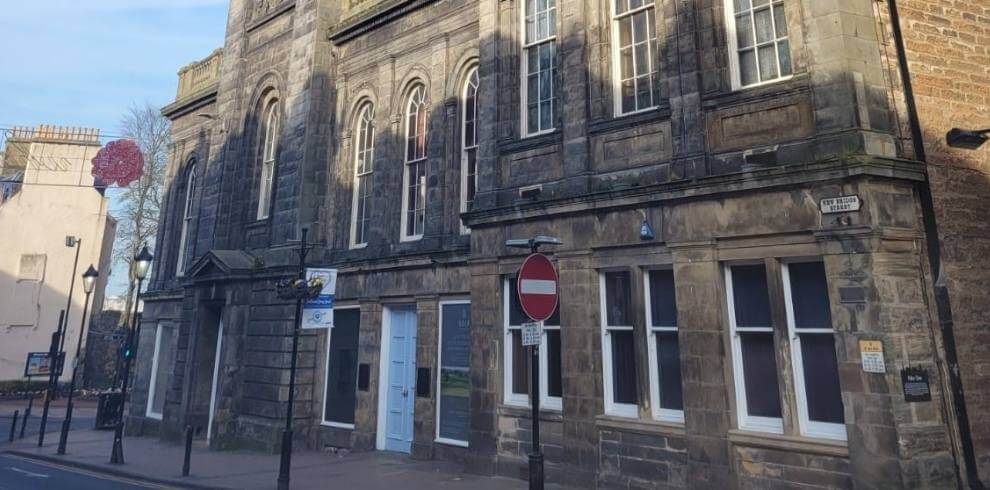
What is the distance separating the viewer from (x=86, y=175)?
35.8m

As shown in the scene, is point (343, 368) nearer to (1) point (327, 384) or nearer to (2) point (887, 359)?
(1) point (327, 384)

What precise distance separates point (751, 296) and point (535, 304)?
3.32 m

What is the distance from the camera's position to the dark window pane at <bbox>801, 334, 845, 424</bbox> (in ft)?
23.7

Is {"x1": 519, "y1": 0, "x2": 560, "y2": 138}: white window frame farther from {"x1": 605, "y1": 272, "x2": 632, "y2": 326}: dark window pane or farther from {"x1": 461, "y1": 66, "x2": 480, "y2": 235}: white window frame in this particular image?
{"x1": 605, "y1": 272, "x2": 632, "y2": 326}: dark window pane

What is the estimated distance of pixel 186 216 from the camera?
22078mm

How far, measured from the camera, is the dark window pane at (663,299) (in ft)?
29.0

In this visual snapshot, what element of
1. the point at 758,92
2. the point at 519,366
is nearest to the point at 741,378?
the point at 519,366

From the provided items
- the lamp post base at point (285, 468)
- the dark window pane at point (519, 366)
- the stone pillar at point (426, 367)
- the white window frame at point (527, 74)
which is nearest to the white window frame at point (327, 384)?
the stone pillar at point (426, 367)

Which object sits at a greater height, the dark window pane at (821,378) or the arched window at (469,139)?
the arched window at (469,139)

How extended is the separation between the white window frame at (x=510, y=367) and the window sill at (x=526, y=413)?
0.07 metres

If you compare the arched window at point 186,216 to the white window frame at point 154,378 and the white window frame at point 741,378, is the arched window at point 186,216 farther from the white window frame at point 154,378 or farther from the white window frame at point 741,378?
the white window frame at point 741,378

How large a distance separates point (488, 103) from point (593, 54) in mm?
2436

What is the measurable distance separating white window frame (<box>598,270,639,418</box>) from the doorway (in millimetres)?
5465

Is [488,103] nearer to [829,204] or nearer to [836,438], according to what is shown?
[829,204]
